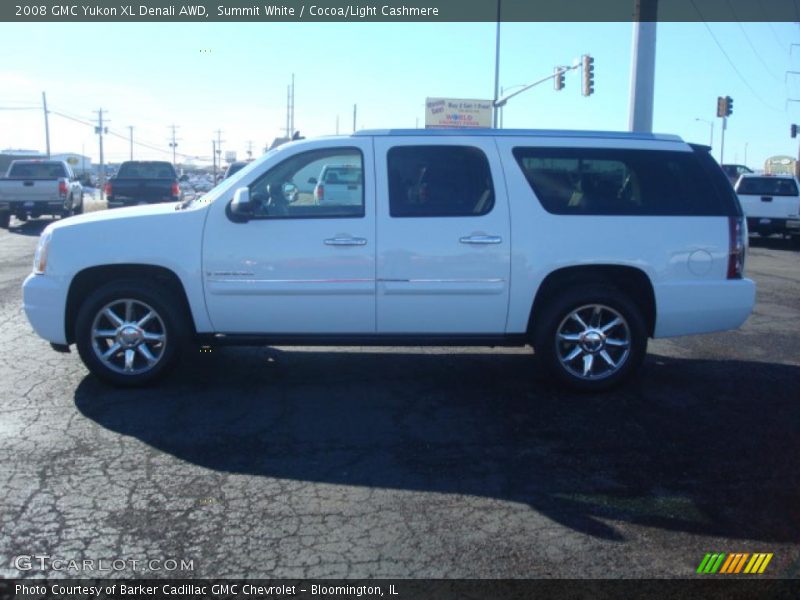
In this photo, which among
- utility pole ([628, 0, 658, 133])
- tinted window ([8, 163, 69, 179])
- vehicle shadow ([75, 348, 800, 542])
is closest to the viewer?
→ vehicle shadow ([75, 348, 800, 542])

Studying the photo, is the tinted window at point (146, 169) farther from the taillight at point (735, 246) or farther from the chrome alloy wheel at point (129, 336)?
the taillight at point (735, 246)

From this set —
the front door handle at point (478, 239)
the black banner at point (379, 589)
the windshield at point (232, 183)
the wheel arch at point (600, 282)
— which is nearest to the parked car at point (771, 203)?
the wheel arch at point (600, 282)

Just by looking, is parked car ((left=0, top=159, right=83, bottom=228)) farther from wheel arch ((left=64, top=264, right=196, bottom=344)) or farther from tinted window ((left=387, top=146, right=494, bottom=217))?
tinted window ((left=387, top=146, right=494, bottom=217))

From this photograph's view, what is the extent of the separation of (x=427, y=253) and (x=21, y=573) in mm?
3650

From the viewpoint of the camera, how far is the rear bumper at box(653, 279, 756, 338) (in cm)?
660

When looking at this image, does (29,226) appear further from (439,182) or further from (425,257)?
(425,257)

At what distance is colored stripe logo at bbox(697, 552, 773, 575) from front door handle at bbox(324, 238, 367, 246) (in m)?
3.39

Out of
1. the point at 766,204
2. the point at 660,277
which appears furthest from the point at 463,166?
the point at 766,204

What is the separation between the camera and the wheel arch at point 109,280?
21.2ft

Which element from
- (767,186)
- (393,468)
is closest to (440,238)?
(393,468)

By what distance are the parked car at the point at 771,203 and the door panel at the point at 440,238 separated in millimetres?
16718

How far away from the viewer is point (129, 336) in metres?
6.47

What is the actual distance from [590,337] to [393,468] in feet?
7.64

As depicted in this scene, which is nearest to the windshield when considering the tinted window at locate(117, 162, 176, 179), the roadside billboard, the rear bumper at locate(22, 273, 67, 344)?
the rear bumper at locate(22, 273, 67, 344)
